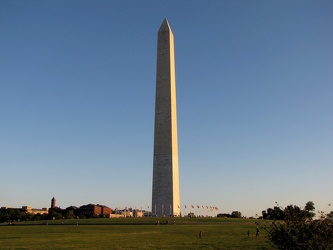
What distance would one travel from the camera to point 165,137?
198ft

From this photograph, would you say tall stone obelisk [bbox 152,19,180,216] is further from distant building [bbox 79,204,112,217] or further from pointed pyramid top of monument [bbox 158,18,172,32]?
distant building [bbox 79,204,112,217]

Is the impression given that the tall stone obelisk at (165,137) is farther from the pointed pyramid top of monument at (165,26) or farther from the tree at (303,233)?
the tree at (303,233)

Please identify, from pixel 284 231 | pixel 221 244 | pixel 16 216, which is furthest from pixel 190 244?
pixel 16 216

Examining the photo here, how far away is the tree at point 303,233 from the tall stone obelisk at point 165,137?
1809 inches

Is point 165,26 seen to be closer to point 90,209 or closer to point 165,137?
point 165,137

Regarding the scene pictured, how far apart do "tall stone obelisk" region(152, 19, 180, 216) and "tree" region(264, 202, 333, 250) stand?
4596cm

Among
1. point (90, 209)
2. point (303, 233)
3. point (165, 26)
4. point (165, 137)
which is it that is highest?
point (165, 26)

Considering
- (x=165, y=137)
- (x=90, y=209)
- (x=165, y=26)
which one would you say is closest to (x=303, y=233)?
(x=165, y=137)

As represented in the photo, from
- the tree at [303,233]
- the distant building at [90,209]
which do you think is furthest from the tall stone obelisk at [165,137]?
the distant building at [90,209]

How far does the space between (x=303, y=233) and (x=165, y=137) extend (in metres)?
47.9

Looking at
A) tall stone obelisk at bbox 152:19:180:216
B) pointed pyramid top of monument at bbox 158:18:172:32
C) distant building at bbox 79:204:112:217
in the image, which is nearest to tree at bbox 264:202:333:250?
tall stone obelisk at bbox 152:19:180:216

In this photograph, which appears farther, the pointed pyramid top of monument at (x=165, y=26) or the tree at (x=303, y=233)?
the pointed pyramid top of monument at (x=165, y=26)

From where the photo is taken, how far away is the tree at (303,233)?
12.4m

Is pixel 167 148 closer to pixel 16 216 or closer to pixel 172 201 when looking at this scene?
pixel 172 201
